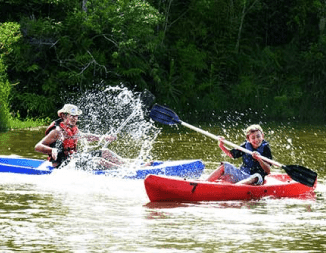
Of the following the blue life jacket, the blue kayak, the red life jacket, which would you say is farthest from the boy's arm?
the red life jacket

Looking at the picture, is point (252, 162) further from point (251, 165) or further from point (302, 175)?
point (302, 175)

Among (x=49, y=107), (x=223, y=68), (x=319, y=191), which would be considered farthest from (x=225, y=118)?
(x=319, y=191)

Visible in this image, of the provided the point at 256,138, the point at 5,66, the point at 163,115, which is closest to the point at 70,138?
the point at 163,115

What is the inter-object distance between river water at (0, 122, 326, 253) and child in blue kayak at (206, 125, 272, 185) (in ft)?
1.37

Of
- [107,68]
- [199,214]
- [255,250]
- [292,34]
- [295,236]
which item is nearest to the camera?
[255,250]

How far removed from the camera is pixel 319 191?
11922mm

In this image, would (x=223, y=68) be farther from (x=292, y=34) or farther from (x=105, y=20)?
(x=105, y=20)

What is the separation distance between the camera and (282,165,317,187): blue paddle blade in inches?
445

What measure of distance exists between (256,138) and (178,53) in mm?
16926

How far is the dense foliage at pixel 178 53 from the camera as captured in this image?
80.0ft

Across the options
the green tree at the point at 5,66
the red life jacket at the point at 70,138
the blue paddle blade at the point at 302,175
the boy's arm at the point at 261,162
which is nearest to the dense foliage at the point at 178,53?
the green tree at the point at 5,66

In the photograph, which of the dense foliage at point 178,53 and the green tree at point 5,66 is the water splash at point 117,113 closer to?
the dense foliage at point 178,53

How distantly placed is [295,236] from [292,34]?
2346 centimetres

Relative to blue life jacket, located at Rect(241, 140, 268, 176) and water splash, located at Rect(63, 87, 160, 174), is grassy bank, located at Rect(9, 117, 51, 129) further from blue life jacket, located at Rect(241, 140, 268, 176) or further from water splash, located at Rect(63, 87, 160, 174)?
blue life jacket, located at Rect(241, 140, 268, 176)
